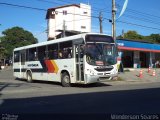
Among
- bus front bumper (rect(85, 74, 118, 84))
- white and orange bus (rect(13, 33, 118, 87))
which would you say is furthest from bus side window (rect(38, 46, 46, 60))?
bus front bumper (rect(85, 74, 118, 84))

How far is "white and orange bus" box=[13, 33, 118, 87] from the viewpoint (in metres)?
19.5

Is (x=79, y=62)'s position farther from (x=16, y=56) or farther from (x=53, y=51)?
(x=16, y=56)

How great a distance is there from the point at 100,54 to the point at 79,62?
132 cm

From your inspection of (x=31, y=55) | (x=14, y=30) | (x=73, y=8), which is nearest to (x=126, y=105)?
(x=31, y=55)

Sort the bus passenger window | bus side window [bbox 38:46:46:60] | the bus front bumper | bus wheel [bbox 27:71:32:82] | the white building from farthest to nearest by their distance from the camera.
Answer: the white building → bus wheel [bbox 27:71:32:82] → the bus passenger window → bus side window [bbox 38:46:46:60] → the bus front bumper

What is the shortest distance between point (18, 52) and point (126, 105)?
19085 mm

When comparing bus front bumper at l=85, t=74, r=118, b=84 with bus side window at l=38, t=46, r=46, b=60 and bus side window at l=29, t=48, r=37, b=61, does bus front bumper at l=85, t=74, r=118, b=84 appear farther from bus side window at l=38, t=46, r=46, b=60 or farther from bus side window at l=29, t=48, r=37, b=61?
bus side window at l=29, t=48, r=37, b=61

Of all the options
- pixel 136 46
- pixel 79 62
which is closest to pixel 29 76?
pixel 79 62

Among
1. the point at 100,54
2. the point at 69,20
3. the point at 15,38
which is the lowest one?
the point at 100,54

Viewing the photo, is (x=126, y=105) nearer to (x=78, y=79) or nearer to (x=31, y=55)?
(x=78, y=79)

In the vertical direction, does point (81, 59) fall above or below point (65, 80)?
above

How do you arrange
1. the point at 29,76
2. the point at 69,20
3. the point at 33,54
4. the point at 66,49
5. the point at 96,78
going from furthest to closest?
the point at 69,20, the point at 29,76, the point at 33,54, the point at 66,49, the point at 96,78

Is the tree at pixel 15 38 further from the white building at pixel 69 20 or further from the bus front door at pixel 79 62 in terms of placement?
the bus front door at pixel 79 62

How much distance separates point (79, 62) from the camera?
→ 19875mm
